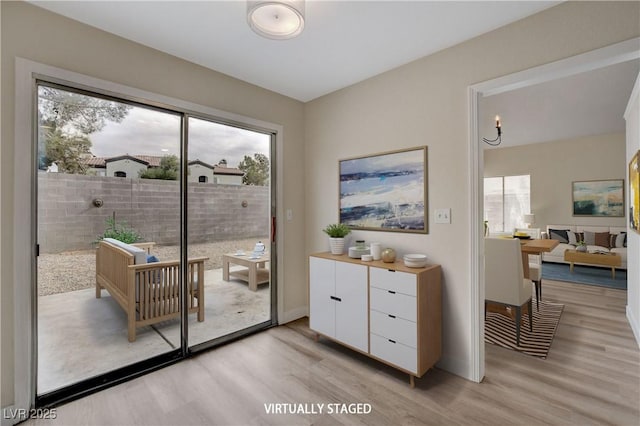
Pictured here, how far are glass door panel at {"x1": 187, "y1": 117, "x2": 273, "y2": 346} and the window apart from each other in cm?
644

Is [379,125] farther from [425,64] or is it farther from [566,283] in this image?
[566,283]

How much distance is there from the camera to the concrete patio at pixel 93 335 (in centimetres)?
200

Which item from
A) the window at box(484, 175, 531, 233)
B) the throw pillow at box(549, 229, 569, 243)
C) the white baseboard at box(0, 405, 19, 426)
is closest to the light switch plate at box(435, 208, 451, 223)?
the white baseboard at box(0, 405, 19, 426)

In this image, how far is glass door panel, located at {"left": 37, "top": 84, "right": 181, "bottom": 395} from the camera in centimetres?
199

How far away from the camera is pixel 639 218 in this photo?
8.86 ft

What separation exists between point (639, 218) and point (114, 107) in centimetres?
460

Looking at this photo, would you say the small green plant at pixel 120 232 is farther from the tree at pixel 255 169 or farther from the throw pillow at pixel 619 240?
the throw pillow at pixel 619 240

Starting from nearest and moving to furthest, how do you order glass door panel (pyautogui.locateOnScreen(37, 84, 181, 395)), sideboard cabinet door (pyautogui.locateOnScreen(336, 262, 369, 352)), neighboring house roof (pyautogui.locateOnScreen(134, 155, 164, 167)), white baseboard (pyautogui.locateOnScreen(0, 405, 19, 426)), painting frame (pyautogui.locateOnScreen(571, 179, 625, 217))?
white baseboard (pyautogui.locateOnScreen(0, 405, 19, 426)) < glass door panel (pyautogui.locateOnScreen(37, 84, 181, 395)) < neighboring house roof (pyautogui.locateOnScreen(134, 155, 164, 167)) < sideboard cabinet door (pyautogui.locateOnScreen(336, 262, 369, 352)) < painting frame (pyautogui.locateOnScreen(571, 179, 625, 217))

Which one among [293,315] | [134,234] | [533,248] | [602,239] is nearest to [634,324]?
[533,248]

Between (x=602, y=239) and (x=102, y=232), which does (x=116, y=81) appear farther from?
(x=602, y=239)

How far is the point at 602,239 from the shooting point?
5859 mm

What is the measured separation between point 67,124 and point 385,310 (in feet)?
8.79

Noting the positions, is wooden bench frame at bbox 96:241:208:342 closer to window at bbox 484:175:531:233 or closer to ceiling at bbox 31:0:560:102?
ceiling at bbox 31:0:560:102

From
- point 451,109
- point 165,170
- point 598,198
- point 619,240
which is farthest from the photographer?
point 598,198
